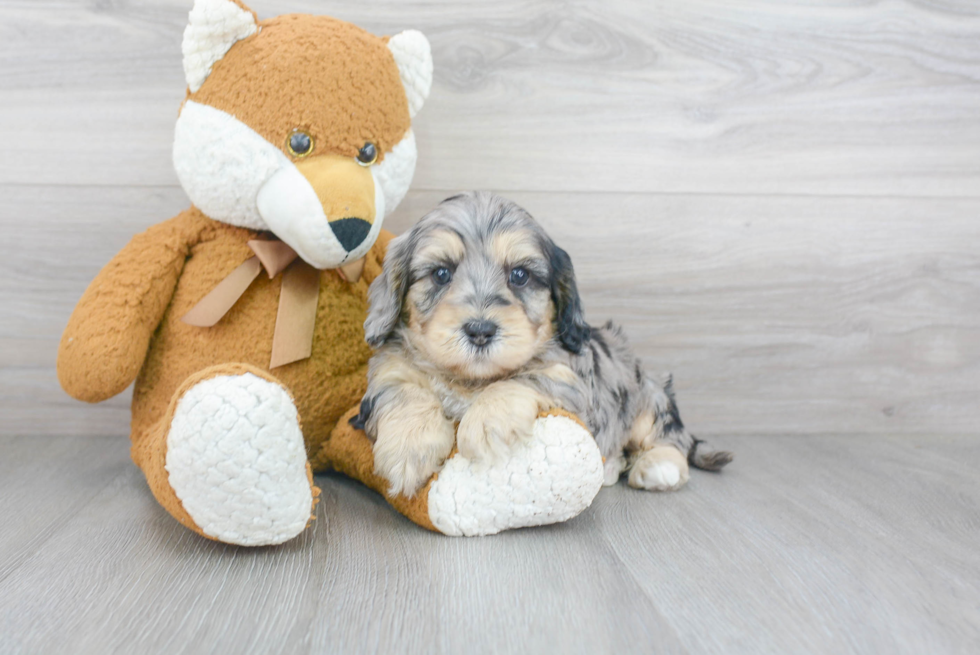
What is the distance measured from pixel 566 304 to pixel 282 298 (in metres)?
0.64

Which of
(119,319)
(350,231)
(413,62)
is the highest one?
(413,62)

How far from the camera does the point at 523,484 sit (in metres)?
1.35

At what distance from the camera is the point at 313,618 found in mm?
1086

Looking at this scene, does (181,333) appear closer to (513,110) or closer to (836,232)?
(513,110)

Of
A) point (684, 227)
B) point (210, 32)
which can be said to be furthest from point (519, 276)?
point (684, 227)

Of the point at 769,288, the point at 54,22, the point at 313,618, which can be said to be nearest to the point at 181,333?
the point at 313,618

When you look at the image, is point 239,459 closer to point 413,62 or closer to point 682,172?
point 413,62

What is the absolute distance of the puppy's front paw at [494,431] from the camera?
4.35ft

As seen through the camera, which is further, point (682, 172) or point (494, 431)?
point (682, 172)

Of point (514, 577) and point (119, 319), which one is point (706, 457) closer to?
point (514, 577)

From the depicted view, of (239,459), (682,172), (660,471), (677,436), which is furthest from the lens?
(682,172)

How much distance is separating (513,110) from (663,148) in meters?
0.47

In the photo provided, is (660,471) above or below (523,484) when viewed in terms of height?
below

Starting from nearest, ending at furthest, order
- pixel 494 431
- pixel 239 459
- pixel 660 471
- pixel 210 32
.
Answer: pixel 239 459 < pixel 494 431 < pixel 210 32 < pixel 660 471
